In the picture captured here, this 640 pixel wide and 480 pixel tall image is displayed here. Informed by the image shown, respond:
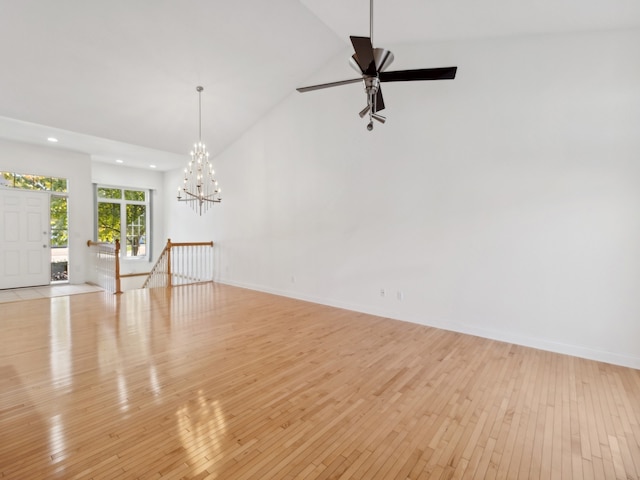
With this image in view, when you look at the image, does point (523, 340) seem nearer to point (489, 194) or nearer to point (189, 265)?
point (489, 194)

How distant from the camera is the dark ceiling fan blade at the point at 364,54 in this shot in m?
2.23

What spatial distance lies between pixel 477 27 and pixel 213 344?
5.01 meters

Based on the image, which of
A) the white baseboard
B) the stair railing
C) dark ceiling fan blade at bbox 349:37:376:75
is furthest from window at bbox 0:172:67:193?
dark ceiling fan blade at bbox 349:37:376:75

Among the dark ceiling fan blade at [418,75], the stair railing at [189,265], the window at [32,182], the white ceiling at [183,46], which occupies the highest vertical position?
the white ceiling at [183,46]

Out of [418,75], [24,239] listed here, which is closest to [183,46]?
[418,75]

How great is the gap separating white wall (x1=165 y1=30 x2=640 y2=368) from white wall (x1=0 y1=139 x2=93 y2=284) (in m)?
5.37

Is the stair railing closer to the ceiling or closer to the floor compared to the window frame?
closer to the floor

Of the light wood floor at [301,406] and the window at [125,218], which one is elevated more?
the window at [125,218]

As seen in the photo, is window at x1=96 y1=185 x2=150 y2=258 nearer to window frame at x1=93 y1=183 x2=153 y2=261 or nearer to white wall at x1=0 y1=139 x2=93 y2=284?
window frame at x1=93 y1=183 x2=153 y2=261

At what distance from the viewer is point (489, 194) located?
416 centimetres

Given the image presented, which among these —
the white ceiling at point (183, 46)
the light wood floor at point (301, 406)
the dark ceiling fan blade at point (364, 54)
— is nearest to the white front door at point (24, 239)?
the white ceiling at point (183, 46)

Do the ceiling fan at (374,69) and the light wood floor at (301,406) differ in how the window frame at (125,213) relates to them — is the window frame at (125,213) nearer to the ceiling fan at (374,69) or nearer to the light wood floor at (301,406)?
the light wood floor at (301,406)

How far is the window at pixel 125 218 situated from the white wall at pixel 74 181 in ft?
4.05

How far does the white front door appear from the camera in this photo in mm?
6676
